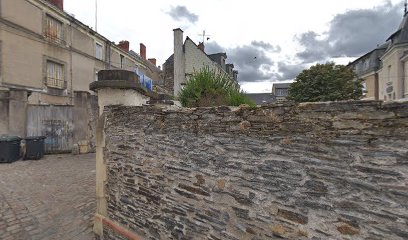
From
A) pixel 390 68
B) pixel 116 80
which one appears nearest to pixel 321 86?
pixel 116 80

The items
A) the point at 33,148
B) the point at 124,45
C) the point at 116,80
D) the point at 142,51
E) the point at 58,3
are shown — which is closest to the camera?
the point at 116,80

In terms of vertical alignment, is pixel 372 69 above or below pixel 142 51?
below

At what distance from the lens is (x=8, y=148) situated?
972 centimetres

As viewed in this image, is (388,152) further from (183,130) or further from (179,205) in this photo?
(179,205)

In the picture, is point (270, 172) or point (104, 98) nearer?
point (270, 172)

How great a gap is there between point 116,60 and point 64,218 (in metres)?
20.3

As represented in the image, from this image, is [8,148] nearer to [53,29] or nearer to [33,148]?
[33,148]

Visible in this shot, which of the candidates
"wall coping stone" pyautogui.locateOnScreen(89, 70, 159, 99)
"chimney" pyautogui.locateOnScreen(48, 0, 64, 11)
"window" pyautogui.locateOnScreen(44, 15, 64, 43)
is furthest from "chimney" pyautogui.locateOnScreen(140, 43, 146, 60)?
"wall coping stone" pyautogui.locateOnScreen(89, 70, 159, 99)

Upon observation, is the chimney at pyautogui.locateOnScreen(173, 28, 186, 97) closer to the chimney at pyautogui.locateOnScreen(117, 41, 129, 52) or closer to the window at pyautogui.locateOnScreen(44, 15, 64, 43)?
the chimney at pyautogui.locateOnScreen(117, 41, 129, 52)

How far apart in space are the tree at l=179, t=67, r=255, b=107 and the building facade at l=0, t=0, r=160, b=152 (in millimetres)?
9130

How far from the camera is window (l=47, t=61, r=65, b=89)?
1625 cm

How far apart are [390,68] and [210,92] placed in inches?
924

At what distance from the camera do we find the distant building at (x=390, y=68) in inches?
768

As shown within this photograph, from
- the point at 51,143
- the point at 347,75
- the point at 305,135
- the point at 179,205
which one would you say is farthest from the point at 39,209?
the point at 347,75
